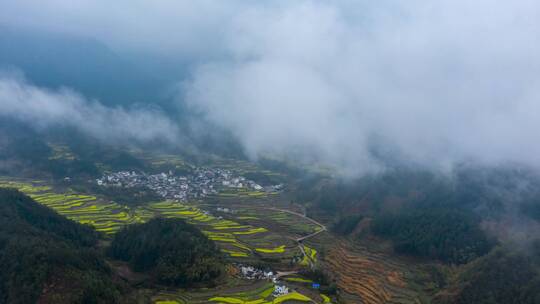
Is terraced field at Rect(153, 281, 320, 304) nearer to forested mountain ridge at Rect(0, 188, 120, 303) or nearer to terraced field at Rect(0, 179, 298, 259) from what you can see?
forested mountain ridge at Rect(0, 188, 120, 303)

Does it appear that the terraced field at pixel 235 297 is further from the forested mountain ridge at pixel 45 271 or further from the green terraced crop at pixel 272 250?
the green terraced crop at pixel 272 250

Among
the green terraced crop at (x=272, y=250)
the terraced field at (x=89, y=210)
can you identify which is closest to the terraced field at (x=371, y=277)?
the green terraced crop at (x=272, y=250)

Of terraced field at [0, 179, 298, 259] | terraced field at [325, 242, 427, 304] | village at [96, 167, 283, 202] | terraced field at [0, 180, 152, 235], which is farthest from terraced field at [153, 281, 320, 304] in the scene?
village at [96, 167, 283, 202]

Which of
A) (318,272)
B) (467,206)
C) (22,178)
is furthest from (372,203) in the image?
(22,178)

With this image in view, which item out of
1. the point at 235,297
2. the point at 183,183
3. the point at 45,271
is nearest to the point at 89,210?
the point at 183,183

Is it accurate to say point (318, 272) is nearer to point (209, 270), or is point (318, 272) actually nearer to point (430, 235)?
point (209, 270)

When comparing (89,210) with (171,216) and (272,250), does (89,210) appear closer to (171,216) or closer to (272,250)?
(171,216)
